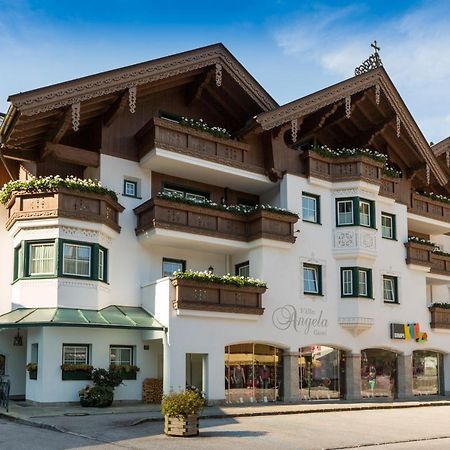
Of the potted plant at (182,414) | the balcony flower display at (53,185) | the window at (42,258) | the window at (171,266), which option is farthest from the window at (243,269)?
the potted plant at (182,414)

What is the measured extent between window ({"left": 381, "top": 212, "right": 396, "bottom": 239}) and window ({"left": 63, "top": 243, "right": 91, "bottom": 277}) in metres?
15.1

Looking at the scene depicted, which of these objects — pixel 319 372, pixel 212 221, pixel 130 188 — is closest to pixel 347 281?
pixel 319 372

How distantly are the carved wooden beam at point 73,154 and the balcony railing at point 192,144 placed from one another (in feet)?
7.04

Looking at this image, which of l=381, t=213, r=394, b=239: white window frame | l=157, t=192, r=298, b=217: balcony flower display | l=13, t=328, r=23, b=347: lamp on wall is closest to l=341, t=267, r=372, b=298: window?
l=381, t=213, r=394, b=239: white window frame

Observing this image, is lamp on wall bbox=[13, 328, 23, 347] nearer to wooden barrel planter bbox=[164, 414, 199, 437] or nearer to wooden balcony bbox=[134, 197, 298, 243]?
wooden balcony bbox=[134, 197, 298, 243]

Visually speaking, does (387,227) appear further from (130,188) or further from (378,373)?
(130,188)

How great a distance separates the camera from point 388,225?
34625 mm

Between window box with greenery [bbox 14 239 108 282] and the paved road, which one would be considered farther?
window box with greenery [bbox 14 239 108 282]

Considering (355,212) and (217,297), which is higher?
(355,212)

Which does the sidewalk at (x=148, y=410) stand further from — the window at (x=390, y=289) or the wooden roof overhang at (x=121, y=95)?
the wooden roof overhang at (x=121, y=95)

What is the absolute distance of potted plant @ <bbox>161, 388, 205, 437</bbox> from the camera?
1811 cm

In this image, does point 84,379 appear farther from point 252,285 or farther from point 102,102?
point 102,102

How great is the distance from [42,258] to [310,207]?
41.5 ft

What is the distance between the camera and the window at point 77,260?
26.4 m
